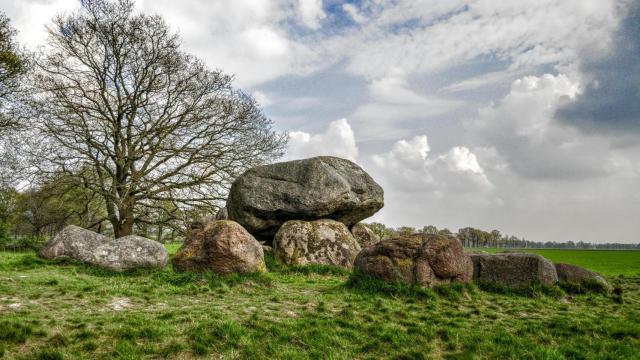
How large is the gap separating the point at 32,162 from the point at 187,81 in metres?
8.81

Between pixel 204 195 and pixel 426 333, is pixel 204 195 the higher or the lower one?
the higher one

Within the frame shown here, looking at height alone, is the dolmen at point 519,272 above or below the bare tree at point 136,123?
below

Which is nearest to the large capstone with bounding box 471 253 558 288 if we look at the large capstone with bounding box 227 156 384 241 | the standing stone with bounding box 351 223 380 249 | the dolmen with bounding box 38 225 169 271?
the large capstone with bounding box 227 156 384 241

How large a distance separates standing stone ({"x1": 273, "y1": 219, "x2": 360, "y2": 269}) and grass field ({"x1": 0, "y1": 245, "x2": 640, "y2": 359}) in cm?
411

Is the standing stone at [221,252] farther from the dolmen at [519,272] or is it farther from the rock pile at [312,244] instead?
the dolmen at [519,272]

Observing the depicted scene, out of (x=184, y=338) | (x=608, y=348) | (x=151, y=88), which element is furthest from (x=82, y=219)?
(x=608, y=348)

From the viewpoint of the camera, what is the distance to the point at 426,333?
24.1ft

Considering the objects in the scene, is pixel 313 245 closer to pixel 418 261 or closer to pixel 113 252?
pixel 418 261

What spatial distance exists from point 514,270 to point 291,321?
8.15 metres

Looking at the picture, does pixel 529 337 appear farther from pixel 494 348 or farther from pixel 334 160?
pixel 334 160

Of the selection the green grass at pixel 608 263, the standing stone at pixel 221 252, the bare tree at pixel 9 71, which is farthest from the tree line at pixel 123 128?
the green grass at pixel 608 263

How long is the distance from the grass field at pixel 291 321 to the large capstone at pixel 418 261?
0.49 m

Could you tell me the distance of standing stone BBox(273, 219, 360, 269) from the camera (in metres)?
16.7

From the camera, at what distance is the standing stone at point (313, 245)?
16734mm
